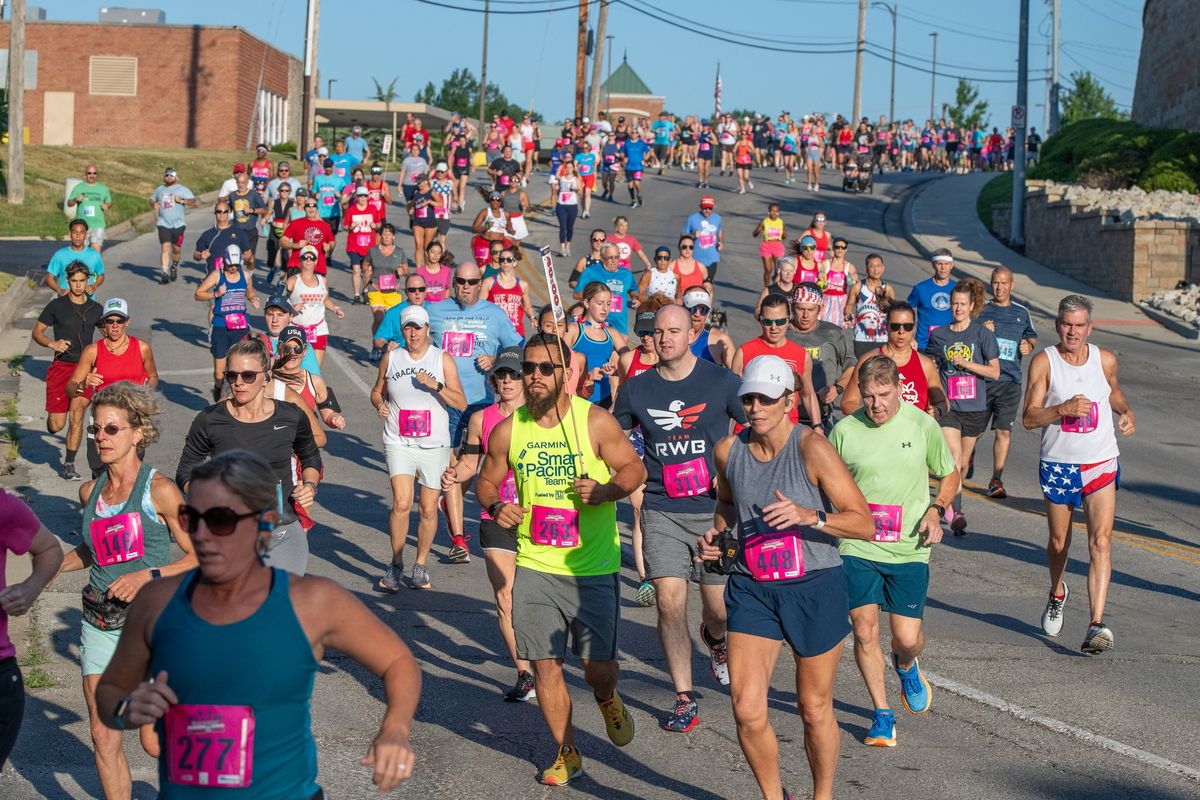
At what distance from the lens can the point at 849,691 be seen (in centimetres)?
843

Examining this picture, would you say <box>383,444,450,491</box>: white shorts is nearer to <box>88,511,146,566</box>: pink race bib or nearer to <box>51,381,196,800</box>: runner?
<box>51,381,196,800</box>: runner

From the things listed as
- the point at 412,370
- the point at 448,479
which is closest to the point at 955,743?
the point at 448,479

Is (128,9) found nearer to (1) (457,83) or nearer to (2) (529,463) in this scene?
(2) (529,463)

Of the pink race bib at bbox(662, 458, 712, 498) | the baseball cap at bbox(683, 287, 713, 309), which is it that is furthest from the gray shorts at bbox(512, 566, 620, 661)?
the baseball cap at bbox(683, 287, 713, 309)

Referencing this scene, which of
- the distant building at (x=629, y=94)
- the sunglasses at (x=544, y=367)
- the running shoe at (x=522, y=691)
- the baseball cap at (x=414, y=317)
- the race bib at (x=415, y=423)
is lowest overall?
the running shoe at (x=522, y=691)

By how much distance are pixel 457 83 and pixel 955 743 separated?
464ft

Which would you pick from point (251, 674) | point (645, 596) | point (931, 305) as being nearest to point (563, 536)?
point (251, 674)

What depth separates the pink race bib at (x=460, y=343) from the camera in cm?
1262

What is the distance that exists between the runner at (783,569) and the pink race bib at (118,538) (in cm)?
234

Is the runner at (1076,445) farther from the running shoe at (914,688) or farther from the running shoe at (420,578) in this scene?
the running shoe at (420,578)

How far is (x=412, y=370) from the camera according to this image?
10.6 m

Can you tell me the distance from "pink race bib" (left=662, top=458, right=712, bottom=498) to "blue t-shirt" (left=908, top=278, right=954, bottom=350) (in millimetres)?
7603

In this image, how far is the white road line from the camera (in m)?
7.16

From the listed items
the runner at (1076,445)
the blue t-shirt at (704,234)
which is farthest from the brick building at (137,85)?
the runner at (1076,445)
